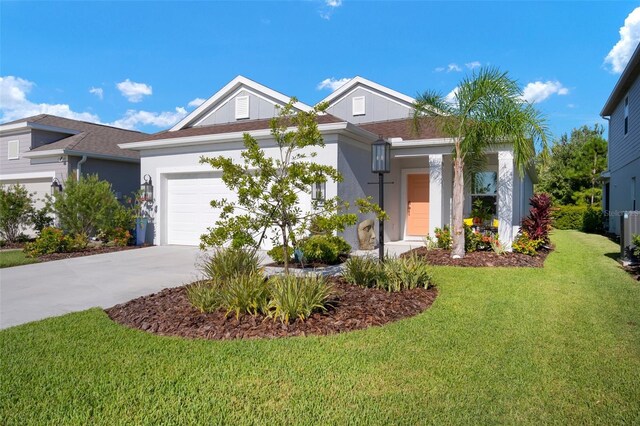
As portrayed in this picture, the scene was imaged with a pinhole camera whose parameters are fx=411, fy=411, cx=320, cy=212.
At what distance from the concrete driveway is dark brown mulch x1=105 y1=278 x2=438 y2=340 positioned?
89 centimetres

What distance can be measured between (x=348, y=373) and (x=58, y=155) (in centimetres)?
1556

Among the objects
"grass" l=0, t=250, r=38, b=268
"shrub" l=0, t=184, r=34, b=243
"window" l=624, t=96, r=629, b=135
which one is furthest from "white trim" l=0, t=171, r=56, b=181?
"window" l=624, t=96, r=629, b=135

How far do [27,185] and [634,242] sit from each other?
2019 centimetres

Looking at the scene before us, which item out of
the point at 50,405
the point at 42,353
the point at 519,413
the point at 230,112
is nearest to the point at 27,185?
the point at 230,112

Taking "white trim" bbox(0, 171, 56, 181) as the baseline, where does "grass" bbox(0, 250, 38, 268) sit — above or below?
below

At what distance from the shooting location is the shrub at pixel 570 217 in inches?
895

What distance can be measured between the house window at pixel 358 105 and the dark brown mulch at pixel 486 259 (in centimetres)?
→ 758

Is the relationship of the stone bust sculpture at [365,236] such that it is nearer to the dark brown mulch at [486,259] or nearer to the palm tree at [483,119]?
the dark brown mulch at [486,259]

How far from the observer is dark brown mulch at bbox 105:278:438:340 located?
466cm

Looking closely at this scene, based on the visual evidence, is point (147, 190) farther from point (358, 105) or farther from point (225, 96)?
point (358, 105)

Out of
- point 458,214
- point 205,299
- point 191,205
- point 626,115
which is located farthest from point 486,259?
point 626,115

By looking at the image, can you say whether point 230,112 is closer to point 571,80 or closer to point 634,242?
point 571,80

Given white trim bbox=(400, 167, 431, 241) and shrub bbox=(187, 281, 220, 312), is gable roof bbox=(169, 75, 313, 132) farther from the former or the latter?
shrub bbox=(187, 281, 220, 312)

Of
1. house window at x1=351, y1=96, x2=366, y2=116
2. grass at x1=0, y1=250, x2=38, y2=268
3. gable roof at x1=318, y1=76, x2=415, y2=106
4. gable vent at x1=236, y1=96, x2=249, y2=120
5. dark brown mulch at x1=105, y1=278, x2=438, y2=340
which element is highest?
gable roof at x1=318, y1=76, x2=415, y2=106
